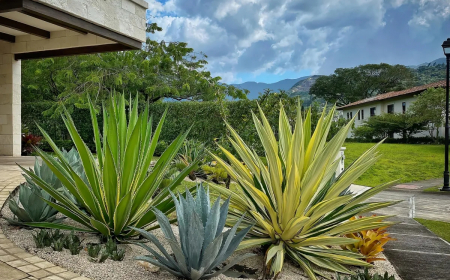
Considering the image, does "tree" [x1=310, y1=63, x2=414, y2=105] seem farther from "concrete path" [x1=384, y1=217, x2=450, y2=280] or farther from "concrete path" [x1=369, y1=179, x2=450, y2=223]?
"concrete path" [x1=384, y1=217, x2=450, y2=280]

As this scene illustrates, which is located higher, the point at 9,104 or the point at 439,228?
the point at 9,104

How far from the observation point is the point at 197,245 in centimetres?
251

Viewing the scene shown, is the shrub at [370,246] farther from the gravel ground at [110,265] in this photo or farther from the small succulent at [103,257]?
the small succulent at [103,257]

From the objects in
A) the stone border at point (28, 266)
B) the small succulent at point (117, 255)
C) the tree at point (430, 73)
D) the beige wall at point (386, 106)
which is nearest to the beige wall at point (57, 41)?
the stone border at point (28, 266)

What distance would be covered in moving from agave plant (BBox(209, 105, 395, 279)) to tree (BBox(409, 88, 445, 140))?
927 inches

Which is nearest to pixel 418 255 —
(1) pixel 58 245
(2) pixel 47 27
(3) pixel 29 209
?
(1) pixel 58 245

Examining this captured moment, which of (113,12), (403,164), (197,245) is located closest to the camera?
(197,245)

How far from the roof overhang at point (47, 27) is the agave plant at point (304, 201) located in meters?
5.09

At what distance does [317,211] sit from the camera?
3.02 metres

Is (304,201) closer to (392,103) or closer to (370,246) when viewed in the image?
(370,246)

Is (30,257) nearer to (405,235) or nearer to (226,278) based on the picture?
(226,278)

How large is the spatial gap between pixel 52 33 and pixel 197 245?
908 centimetres

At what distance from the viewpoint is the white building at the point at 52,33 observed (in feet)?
23.1

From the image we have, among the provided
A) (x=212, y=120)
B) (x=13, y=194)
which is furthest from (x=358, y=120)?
(x=13, y=194)
